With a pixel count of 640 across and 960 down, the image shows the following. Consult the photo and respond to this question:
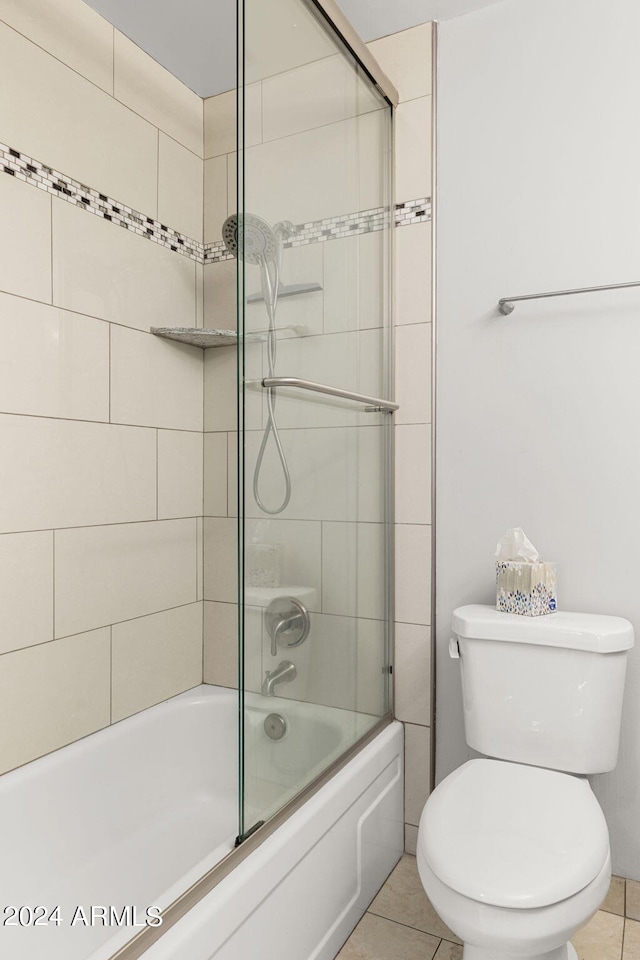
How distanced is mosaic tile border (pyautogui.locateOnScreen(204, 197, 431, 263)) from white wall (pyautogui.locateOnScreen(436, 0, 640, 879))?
3.1 inches

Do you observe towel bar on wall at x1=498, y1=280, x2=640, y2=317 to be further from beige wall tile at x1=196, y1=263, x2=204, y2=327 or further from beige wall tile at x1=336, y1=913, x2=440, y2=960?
beige wall tile at x1=336, y1=913, x2=440, y2=960

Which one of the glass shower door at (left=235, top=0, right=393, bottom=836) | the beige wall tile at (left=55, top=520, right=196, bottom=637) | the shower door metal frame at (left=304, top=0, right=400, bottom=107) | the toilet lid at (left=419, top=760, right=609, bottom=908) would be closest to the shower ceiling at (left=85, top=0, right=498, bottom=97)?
the shower door metal frame at (left=304, top=0, right=400, bottom=107)

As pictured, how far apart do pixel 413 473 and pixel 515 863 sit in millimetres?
1045

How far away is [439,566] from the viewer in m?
1.92

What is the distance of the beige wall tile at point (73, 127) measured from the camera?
1.61 metres

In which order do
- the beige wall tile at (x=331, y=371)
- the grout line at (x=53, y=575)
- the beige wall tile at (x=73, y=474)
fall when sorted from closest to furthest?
the beige wall tile at (x=331, y=371)
the beige wall tile at (x=73, y=474)
the grout line at (x=53, y=575)

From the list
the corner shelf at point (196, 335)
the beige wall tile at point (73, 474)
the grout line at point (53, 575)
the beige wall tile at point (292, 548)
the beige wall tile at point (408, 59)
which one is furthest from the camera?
the corner shelf at point (196, 335)

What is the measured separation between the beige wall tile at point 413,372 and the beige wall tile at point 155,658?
39.1 inches

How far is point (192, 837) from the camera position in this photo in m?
1.87

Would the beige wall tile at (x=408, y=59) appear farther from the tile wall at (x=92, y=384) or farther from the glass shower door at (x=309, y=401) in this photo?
the tile wall at (x=92, y=384)

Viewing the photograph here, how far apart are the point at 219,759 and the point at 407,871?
2.13 ft

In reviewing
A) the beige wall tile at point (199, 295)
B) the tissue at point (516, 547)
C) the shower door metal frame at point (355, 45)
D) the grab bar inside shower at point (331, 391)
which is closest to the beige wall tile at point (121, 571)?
the beige wall tile at point (199, 295)

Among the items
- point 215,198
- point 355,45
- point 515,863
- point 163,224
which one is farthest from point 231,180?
point 515,863

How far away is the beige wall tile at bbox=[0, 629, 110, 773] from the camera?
5.32ft
